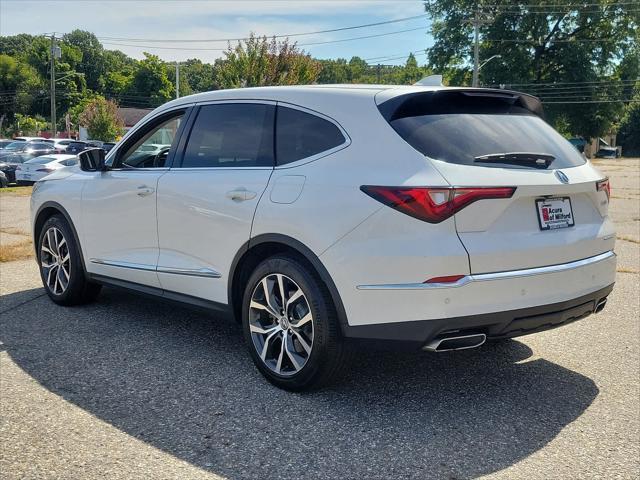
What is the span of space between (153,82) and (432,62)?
5714 cm

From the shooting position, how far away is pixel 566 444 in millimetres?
3256

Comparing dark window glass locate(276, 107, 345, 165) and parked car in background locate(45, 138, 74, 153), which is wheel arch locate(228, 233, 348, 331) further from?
parked car in background locate(45, 138, 74, 153)

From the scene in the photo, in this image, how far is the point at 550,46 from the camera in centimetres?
5744

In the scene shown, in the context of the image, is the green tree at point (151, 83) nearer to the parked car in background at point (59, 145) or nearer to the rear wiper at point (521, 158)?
the parked car in background at point (59, 145)

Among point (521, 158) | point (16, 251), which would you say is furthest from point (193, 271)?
point (16, 251)

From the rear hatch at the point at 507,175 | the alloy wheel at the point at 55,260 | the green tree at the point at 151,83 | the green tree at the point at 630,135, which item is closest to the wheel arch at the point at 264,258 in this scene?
the rear hatch at the point at 507,175

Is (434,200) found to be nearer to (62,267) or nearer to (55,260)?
(62,267)

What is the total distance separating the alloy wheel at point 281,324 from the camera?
12.3ft

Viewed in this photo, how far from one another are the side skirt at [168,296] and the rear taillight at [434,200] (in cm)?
150

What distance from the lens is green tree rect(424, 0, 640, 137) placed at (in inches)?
2167

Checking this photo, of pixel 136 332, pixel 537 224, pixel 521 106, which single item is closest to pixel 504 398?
pixel 537 224

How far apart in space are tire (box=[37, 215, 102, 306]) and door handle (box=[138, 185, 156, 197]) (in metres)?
1.12

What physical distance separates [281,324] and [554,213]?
168 cm

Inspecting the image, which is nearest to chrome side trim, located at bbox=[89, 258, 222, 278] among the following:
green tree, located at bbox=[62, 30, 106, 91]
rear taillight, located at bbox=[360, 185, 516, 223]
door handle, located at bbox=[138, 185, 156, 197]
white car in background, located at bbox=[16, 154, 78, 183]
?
door handle, located at bbox=[138, 185, 156, 197]
